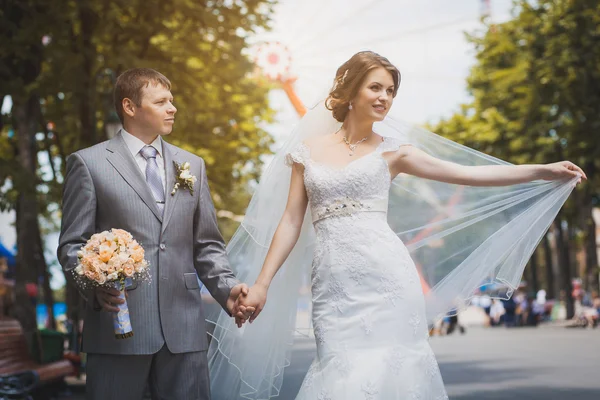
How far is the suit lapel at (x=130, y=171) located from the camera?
5.05 metres

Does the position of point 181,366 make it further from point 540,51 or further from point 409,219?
point 540,51

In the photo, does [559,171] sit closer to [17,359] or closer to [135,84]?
[135,84]

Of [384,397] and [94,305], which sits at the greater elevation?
[94,305]

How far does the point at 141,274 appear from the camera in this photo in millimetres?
4895

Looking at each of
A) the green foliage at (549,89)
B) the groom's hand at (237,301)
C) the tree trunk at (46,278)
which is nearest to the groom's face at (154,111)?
the groom's hand at (237,301)

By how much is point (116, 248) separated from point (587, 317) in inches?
1298

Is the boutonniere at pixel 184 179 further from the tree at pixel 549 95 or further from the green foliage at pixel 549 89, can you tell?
the tree at pixel 549 95

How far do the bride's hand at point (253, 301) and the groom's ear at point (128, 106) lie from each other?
1147 mm

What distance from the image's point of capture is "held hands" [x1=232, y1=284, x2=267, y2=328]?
5.49 m

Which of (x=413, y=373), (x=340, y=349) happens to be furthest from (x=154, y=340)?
(x=413, y=373)

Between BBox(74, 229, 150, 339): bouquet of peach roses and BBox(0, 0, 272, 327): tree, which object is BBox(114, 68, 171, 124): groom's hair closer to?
BBox(74, 229, 150, 339): bouquet of peach roses

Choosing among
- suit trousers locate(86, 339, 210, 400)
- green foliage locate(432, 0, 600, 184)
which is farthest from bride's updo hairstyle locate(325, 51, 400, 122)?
green foliage locate(432, 0, 600, 184)

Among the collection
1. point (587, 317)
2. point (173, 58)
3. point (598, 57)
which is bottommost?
point (587, 317)

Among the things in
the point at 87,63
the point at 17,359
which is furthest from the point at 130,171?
the point at 87,63
